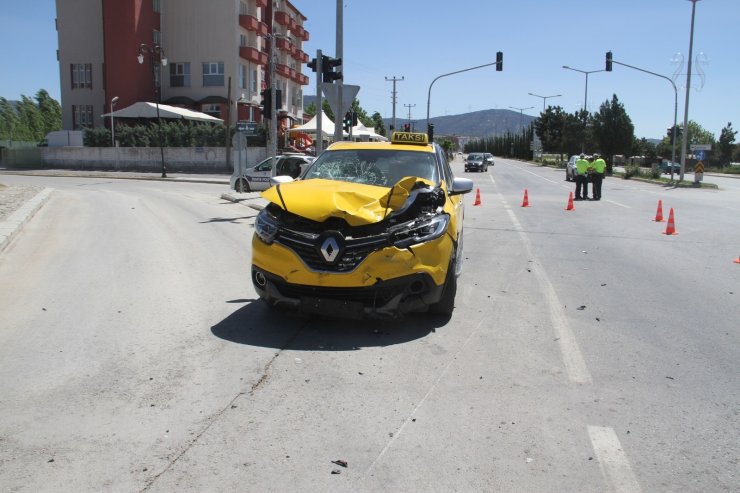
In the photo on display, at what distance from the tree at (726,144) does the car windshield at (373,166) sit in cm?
9199

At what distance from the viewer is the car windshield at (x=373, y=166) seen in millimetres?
7023

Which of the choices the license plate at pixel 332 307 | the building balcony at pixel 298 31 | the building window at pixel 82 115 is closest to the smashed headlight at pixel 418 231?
the license plate at pixel 332 307

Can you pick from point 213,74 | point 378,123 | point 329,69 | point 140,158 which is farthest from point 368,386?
point 378,123

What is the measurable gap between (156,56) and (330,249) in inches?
1935

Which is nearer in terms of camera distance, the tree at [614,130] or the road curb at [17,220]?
the road curb at [17,220]

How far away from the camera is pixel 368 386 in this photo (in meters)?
4.58

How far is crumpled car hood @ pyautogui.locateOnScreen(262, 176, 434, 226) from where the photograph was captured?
214 inches

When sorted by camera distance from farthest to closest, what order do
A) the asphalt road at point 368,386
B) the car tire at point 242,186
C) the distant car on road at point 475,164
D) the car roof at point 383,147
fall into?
the distant car on road at point 475,164, the car tire at point 242,186, the car roof at point 383,147, the asphalt road at point 368,386

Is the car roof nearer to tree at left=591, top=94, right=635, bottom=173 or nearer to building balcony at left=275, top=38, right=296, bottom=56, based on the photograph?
tree at left=591, top=94, right=635, bottom=173

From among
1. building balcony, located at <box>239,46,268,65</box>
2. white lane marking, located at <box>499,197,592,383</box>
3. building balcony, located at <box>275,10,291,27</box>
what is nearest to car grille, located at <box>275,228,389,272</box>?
white lane marking, located at <box>499,197,592,383</box>

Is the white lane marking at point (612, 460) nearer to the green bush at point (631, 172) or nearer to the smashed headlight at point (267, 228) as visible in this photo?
the smashed headlight at point (267, 228)

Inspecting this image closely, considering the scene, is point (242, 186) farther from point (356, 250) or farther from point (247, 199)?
point (356, 250)

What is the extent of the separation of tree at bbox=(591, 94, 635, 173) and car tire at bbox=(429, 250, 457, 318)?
54.5 meters

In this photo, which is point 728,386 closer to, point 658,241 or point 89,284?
point 89,284
